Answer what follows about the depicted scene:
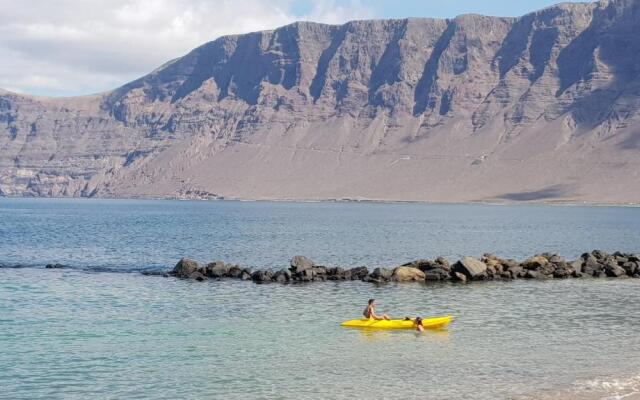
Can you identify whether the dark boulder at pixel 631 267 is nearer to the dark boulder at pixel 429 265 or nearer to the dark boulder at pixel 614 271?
the dark boulder at pixel 614 271

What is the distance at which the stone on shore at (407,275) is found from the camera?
5428 cm

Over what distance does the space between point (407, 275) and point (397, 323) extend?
17831 millimetres

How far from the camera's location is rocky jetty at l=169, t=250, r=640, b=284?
54.4 metres

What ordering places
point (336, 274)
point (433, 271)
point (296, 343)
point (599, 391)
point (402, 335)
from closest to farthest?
point (599, 391) → point (296, 343) → point (402, 335) → point (433, 271) → point (336, 274)

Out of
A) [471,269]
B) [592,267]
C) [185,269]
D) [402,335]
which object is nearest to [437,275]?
[471,269]

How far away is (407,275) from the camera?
54531 millimetres

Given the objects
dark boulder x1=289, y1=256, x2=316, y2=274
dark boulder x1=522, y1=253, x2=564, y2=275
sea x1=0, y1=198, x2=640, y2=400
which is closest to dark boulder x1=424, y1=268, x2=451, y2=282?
sea x1=0, y1=198, x2=640, y2=400

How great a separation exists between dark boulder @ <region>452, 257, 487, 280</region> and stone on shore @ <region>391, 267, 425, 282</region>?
2466mm

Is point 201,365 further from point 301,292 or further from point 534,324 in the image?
point 301,292

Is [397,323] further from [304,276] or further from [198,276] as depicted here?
[198,276]

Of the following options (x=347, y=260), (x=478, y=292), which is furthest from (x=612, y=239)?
(x=478, y=292)

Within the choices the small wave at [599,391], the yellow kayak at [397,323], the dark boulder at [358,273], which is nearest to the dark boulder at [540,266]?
the dark boulder at [358,273]

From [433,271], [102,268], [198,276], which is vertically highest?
[433,271]

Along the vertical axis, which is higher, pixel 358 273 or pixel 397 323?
pixel 358 273
